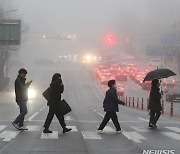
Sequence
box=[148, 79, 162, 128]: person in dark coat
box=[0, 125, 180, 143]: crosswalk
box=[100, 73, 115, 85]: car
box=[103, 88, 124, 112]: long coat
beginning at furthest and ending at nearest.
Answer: box=[100, 73, 115, 85]: car
box=[148, 79, 162, 128]: person in dark coat
box=[103, 88, 124, 112]: long coat
box=[0, 125, 180, 143]: crosswalk

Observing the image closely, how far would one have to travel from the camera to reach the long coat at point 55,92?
43.7 ft

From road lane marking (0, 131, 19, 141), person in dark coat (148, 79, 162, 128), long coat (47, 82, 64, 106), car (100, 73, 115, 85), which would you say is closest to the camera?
road lane marking (0, 131, 19, 141)

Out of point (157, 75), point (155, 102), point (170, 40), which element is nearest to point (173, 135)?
point (155, 102)

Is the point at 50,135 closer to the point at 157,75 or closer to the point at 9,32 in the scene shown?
the point at 157,75

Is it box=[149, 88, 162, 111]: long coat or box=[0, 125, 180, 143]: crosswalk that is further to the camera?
box=[149, 88, 162, 111]: long coat

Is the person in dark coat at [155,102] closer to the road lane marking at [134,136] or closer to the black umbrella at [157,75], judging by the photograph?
the black umbrella at [157,75]

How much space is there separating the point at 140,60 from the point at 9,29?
4015 inches

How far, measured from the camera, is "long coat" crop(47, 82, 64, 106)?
43.7ft

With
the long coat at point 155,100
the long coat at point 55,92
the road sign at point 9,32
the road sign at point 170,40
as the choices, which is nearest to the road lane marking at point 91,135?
the long coat at point 55,92

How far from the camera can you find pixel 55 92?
13375mm

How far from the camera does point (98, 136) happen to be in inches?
520

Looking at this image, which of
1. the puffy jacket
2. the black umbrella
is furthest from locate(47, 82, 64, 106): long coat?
the black umbrella

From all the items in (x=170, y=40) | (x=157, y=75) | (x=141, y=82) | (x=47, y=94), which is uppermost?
(x=170, y=40)

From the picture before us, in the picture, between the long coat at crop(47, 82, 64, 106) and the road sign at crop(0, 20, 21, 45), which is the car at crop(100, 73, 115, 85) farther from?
the long coat at crop(47, 82, 64, 106)
